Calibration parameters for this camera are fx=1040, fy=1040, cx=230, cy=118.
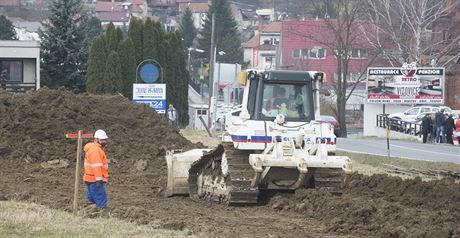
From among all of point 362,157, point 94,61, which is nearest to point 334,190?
point 362,157

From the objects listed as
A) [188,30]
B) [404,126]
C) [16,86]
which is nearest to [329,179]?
[16,86]

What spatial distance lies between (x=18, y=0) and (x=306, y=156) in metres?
145

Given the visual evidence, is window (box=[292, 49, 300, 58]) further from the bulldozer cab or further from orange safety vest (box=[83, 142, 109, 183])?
orange safety vest (box=[83, 142, 109, 183])

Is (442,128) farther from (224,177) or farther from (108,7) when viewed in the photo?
(108,7)

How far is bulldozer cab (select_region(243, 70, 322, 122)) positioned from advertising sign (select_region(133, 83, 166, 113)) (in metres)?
17.3

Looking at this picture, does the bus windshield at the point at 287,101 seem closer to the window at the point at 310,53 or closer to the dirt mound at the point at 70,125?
the dirt mound at the point at 70,125

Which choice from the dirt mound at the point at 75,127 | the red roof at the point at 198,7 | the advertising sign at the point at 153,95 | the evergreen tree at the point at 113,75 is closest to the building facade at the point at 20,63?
the evergreen tree at the point at 113,75

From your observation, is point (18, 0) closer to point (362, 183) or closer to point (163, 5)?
point (163, 5)

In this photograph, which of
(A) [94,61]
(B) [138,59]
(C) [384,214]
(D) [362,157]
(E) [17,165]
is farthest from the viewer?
(B) [138,59]

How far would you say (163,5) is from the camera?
17962 centimetres

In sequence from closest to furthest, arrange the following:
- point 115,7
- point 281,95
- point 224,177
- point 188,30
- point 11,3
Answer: point 224,177 → point 281,95 → point 188,30 → point 11,3 → point 115,7

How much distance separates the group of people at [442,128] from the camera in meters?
45.2

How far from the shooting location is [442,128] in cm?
4559

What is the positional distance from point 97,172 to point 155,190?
16.5 feet
